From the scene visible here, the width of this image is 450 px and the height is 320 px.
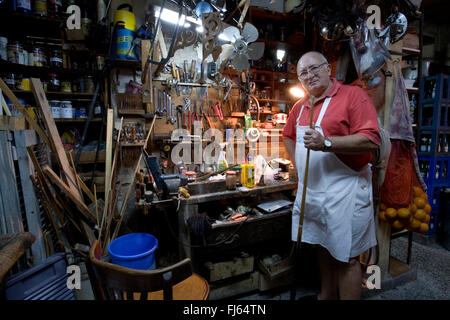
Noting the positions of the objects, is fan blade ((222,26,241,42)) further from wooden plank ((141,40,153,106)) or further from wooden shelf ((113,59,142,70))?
wooden shelf ((113,59,142,70))

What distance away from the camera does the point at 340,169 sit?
63.1 inches

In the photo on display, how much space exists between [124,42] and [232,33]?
1.25 meters

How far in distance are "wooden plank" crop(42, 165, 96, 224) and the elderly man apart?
76.0 inches

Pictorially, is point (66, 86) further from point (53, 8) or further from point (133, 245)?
point (133, 245)

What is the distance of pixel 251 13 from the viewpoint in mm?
3289

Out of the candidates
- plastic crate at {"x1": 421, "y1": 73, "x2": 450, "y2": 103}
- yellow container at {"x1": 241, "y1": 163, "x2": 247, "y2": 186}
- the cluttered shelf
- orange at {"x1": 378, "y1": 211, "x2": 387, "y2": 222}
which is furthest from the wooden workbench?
plastic crate at {"x1": 421, "y1": 73, "x2": 450, "y2": 103}

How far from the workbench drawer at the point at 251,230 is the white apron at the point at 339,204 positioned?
0.47 m

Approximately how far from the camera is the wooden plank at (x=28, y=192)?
1.73 metres
